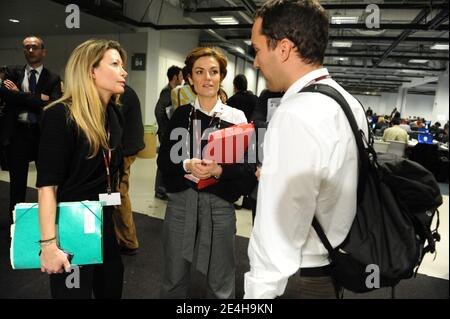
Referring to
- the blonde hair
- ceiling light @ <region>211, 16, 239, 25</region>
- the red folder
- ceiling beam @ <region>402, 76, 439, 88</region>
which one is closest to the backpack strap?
the red folder

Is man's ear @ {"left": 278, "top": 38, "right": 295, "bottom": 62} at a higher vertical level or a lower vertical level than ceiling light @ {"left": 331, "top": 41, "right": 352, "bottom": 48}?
lower

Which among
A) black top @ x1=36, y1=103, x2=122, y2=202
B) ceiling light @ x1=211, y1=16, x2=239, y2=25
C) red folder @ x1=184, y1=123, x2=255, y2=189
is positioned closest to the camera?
black top @ x1=36, y1=103, x2=122, y2=202

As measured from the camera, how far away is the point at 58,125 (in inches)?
41.1

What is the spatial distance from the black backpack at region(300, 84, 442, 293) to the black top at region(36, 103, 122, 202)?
840 mm

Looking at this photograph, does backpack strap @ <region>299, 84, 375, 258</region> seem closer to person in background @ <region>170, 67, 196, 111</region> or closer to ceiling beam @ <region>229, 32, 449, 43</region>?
person in background @ <region>170, 67, 196, 111</region>

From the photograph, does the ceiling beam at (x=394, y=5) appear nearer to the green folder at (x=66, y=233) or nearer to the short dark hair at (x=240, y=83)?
the short dark hair at (x=240, y=83)

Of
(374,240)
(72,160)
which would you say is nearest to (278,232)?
(374,240)

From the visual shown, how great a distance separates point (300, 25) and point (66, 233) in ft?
3.36

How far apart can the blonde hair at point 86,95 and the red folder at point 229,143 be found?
1.35ft

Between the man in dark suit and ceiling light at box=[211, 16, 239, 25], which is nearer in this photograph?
the man in dark suit

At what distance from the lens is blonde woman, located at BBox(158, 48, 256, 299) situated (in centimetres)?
147

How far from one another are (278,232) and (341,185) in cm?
18

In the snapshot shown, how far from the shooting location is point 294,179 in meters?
0.64
